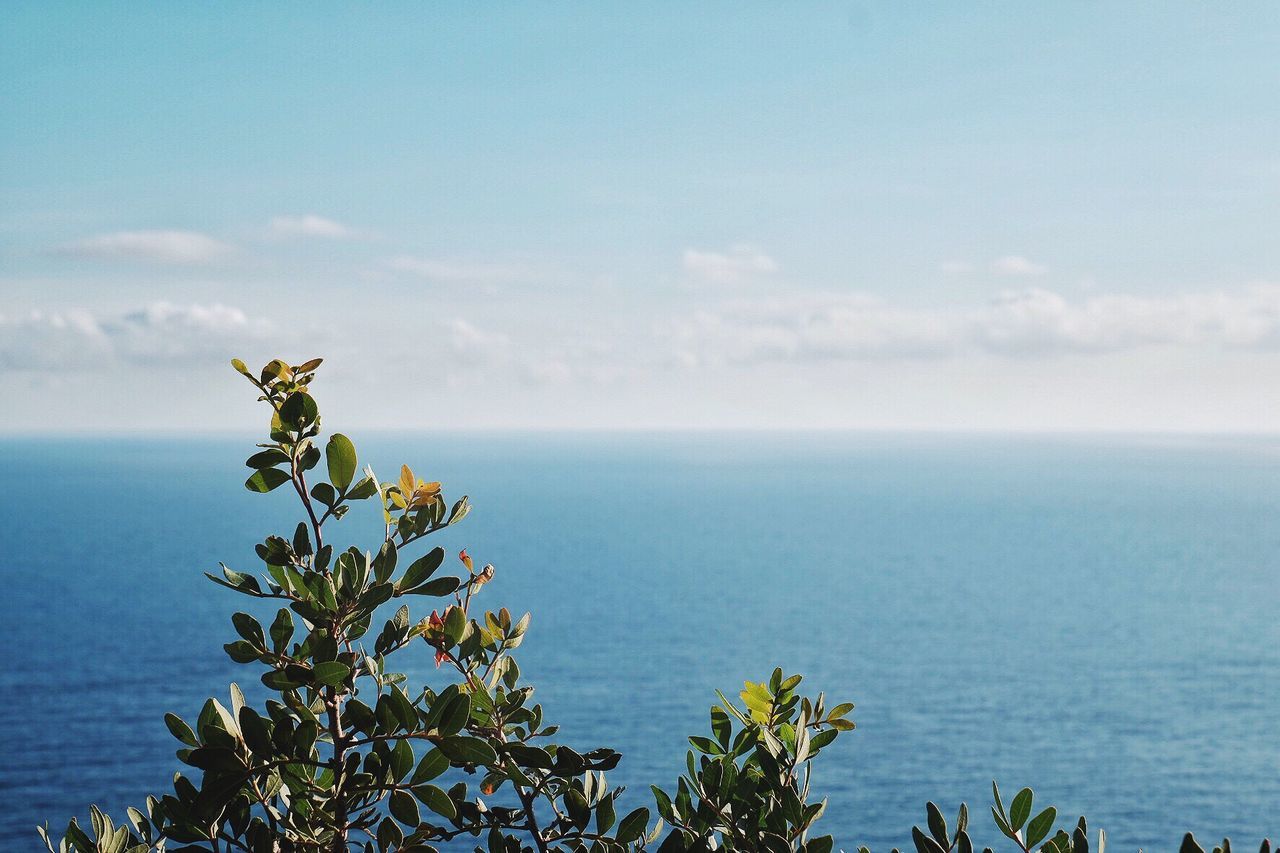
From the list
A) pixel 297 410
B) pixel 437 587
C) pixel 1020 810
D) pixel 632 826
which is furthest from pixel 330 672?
pixel 1020 810

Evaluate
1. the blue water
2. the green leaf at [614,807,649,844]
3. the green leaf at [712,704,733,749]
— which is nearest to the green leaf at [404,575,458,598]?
the green leaf at [614,807,649,844]

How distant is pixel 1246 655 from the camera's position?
10288 centimetres

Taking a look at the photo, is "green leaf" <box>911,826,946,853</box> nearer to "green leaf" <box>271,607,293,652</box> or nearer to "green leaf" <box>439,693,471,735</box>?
"green leaf" <box>439,693,471,735</box>

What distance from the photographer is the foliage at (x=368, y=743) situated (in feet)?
7.60

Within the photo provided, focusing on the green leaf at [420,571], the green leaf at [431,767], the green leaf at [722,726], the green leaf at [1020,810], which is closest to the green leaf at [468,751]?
the green leaf at [431,767]

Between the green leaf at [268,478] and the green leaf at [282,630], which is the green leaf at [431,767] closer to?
the green leaf at [282,630]

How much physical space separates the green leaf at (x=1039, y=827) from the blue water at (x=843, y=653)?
62.8m

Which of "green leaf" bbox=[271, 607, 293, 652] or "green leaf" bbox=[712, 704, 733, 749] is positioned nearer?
"green leaf" bbox=[271, 607, 293, 652]

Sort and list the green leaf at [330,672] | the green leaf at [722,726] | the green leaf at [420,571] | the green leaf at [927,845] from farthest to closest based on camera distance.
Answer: the green leaf at [722,726] → the green leaf at [927,845] → the green leaf at [420,571] → the green leaf at [330,672]

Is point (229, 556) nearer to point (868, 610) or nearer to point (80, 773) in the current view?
A: point (80, 773)

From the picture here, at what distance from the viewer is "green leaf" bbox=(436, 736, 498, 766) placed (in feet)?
7.55

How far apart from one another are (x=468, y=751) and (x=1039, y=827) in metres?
1.50

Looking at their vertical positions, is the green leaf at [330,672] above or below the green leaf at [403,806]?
above

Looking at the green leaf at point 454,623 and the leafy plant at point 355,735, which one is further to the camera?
the green leaf at point 454,623
